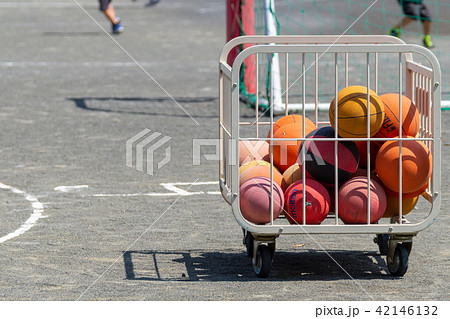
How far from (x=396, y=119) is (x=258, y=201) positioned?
1.00 metres

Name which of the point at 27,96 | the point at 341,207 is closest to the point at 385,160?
the point at 341,207

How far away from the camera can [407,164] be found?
18.5 feet

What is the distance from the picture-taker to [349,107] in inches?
221

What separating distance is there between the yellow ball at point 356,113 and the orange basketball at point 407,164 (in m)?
0.16

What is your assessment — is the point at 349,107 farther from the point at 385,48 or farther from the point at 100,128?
the point at 100,128

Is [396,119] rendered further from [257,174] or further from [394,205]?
[257,174]

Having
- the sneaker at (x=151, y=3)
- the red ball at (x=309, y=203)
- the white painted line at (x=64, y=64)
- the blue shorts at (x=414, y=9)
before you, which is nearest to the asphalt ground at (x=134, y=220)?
the red ball at (x=309, y=203)

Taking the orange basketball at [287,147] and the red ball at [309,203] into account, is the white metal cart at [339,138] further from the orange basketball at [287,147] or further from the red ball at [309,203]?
the orange basketball at [287,147]

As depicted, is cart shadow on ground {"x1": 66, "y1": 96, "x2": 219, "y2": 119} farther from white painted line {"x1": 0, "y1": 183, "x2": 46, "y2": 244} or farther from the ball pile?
the ball pile

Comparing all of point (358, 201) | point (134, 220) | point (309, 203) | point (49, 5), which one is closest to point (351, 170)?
point (358, 201)

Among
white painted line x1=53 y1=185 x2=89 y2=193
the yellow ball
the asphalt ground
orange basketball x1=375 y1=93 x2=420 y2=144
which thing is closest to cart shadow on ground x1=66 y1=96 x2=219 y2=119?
the asphalt ground

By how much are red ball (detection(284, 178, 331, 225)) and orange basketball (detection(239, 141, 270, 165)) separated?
54 centimetres

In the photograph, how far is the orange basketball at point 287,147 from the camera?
6.05 m
